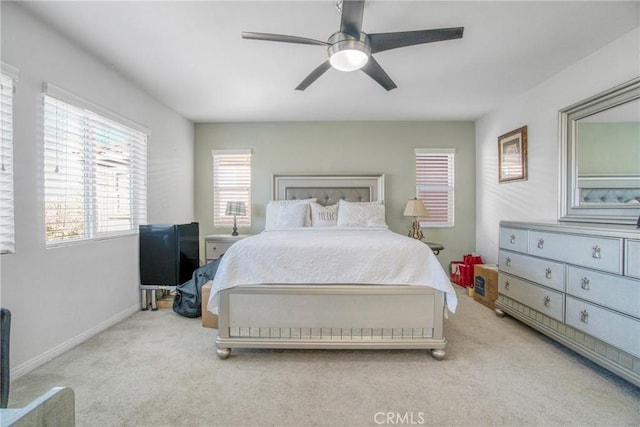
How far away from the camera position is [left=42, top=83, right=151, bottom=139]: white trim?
82.4 inches

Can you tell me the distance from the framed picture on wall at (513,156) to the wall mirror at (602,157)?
2.05ft

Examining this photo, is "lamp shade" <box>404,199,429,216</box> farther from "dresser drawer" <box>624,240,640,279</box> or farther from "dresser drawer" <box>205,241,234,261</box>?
"dresser drawer" <box>205,241,234,261</box>

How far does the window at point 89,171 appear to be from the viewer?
84.8 inches

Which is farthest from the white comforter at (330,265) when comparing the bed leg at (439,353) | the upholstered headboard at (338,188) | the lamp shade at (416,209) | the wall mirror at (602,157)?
the upholstered headboard at (338,188)

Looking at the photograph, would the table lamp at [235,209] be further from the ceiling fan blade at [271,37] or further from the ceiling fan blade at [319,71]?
the ceiling fan blade at [271,37]

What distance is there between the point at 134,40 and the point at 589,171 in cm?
407

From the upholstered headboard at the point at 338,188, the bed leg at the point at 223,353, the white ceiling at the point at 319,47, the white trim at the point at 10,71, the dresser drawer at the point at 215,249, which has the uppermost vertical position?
the white ceiling at the point at 319,47

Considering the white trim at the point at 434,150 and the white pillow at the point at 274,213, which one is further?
the white trim at the point at 434,150

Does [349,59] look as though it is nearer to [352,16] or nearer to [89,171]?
[352,16]

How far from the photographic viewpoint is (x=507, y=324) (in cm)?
273

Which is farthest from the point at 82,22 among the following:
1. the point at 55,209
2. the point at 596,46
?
the point at 596,46

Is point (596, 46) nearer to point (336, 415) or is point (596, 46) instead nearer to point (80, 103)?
point (336, 415)

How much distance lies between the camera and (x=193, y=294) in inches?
116

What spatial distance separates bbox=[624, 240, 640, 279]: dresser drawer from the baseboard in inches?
155
